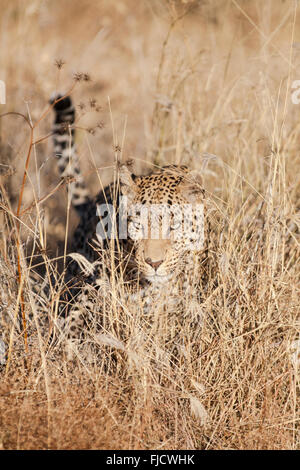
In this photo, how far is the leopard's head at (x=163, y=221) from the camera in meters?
3.70

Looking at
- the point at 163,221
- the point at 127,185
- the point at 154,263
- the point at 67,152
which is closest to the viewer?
the point at 154,263

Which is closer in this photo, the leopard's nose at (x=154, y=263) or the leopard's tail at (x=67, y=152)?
the leopard's nose at (x=154, y=263)

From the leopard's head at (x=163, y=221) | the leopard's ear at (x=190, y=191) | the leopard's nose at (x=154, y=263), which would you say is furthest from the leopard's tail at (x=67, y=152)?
the leopard's nose at (x=154, y=263)

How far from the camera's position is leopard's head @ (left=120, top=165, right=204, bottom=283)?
370cm

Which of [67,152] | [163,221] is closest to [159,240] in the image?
[163,221]

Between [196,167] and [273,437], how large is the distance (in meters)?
2.47

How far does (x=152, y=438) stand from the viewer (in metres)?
2.82

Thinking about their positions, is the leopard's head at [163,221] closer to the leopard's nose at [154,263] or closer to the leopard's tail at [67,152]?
the leopard's nose at [154,263]

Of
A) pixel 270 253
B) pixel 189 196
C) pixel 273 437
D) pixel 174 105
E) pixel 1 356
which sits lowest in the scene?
pixel 273 437

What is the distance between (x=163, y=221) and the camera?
12.5 feet

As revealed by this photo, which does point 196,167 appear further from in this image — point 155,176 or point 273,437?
point 273,437

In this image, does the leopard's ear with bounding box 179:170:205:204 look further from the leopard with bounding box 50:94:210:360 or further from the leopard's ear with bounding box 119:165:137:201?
the leopard's ear with bounding box 119:165:137:201

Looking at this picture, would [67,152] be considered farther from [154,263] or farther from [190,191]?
[154,263]

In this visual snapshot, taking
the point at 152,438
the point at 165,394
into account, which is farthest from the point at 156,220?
the point at 152,438
